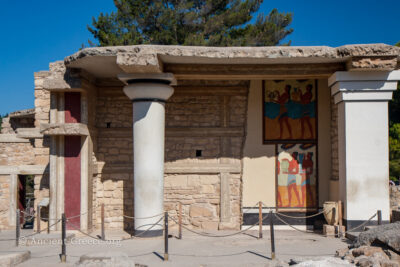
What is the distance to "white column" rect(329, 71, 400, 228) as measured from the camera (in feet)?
26.3

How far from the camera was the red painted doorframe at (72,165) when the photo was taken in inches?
342

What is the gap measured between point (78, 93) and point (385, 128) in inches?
242

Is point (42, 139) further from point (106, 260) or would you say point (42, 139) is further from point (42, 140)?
point (106, 260)

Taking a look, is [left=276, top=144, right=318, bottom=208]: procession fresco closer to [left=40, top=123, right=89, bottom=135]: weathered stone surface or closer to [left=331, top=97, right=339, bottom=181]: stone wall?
[left=331, top=97, right=339, bottom=181]: stone wall

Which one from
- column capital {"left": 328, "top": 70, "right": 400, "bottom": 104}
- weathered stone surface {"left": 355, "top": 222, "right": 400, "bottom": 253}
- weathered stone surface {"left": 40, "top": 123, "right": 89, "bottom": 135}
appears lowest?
weathered stone surface {"left": 355, "top": 222, "right": 400, "bottom": 253}

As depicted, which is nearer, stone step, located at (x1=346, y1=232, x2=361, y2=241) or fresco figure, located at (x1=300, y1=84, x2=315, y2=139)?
stone step, located at (x1=346, y1=232, x2=361, y2=241)

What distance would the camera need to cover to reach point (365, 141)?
26.5 feet

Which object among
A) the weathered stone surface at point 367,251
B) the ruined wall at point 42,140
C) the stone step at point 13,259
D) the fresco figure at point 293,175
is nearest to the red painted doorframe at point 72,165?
the ruined wall at point 42,140

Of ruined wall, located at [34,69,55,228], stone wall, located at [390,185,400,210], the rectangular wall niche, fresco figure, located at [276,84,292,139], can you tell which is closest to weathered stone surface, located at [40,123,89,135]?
ruined wall, located at [34,69,55,228]

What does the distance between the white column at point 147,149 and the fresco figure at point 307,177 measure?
3.26m

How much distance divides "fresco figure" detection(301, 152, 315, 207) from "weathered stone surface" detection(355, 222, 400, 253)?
2.87 m

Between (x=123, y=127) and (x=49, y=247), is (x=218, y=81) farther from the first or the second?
(x=49, y=247)

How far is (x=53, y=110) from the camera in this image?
868 centimetres

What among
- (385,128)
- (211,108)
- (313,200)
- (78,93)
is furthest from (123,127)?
(385,128)
